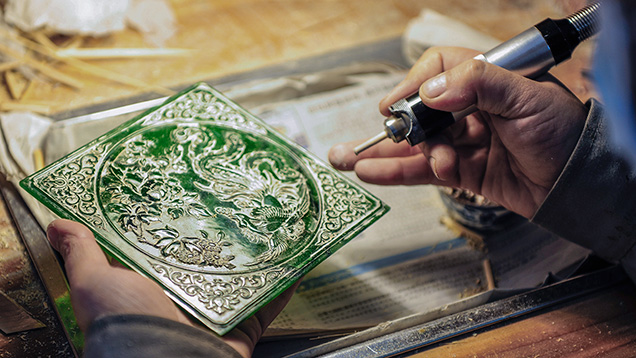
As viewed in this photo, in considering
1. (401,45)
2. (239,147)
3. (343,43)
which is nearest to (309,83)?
(343,43)

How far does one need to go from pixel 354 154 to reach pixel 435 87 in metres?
0.27

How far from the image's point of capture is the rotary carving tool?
791mm

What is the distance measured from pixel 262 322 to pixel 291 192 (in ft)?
0.72

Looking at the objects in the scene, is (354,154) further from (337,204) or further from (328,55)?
(328,55)

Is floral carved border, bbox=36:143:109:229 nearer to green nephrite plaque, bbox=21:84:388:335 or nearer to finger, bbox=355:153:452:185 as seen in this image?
green nephrite plaque, bbox=21:84:388:335

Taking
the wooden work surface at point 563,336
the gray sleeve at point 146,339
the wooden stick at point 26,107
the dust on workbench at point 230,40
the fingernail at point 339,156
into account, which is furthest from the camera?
the dust on workbench at point 230,40

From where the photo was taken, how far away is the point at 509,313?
81 cm

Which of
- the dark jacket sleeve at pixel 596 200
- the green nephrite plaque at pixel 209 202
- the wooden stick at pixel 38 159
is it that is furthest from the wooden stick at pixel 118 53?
the dark jacket sleeve at pixel 596 200

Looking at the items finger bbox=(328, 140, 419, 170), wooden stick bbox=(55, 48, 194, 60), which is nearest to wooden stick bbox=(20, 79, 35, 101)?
wooden stick bbox=(55, 48, 194, 60)

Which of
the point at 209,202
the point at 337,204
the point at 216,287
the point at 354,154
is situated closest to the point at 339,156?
the point at 354,154

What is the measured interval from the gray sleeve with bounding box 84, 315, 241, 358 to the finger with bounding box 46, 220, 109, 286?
75mm

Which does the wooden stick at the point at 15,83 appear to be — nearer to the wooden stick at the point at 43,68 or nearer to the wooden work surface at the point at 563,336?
the wooden stick at the point at 43,68

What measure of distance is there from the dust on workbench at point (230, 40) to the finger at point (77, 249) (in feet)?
2.08

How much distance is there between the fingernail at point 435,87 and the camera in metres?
0.78
